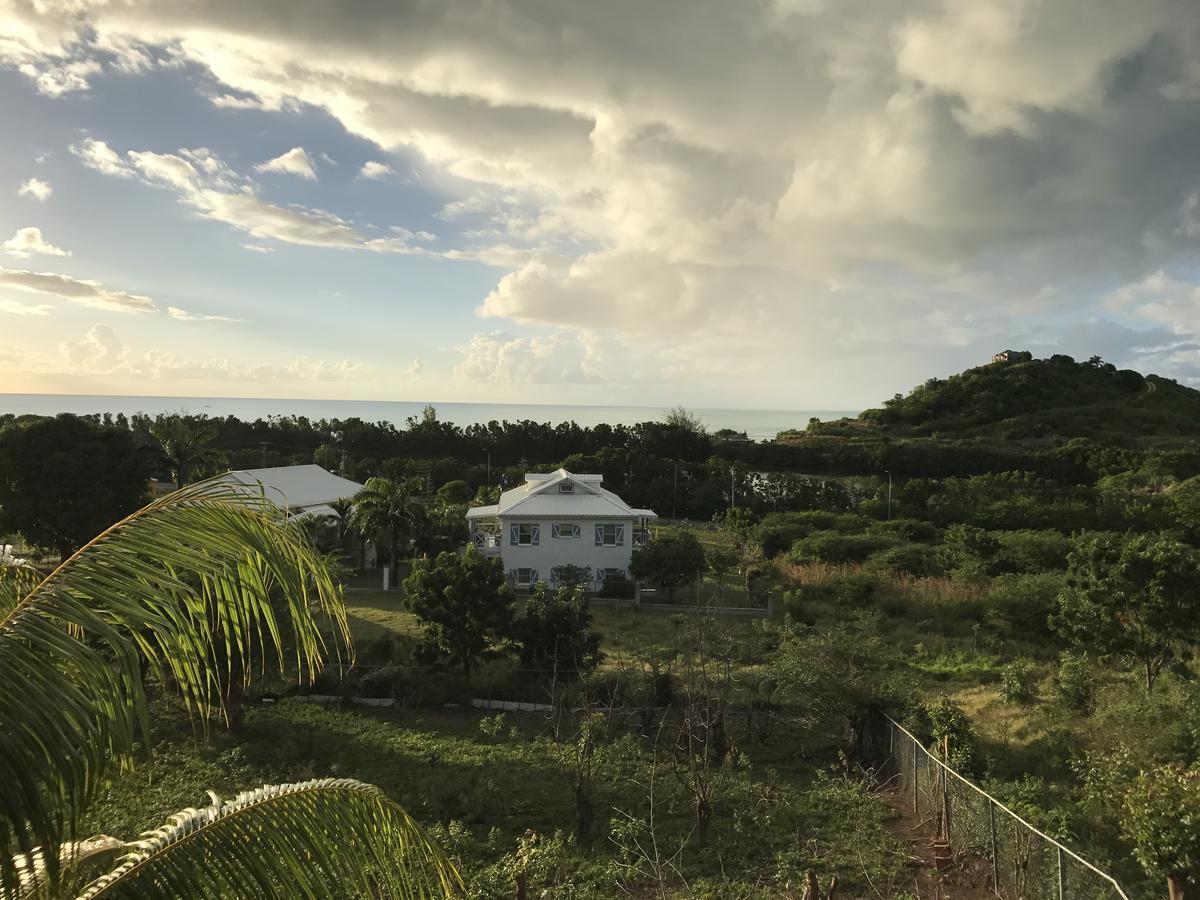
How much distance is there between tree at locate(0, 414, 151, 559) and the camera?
22.3 metres

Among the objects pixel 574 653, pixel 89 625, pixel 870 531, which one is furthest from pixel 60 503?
pixel 870 531

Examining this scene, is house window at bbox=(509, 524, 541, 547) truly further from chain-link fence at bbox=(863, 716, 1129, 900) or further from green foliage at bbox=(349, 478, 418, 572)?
chain-link fence at bbox=(863, 716, 1129, 900)

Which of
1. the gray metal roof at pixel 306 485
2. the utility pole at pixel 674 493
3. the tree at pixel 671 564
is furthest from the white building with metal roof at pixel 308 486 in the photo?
the utility pole at pixel 674 493

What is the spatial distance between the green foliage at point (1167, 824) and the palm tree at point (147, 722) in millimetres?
7563

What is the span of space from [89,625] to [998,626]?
71.8 feet

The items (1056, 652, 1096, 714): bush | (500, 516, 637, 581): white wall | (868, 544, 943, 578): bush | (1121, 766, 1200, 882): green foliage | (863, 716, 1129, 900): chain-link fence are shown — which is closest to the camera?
(1121, 766, 1200, 882): green foliage

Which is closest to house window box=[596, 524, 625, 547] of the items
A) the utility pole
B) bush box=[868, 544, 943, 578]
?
bush box=[868, 544, 943, 578]

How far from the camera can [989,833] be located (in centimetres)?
857

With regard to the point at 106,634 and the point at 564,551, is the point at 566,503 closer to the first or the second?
the point at 564,551

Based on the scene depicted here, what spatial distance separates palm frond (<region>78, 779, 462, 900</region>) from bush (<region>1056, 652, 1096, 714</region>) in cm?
1398

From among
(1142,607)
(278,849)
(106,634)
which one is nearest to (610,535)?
(1142,607)

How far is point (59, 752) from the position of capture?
2.19 meters

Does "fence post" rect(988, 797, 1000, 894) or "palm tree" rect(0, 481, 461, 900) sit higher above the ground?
"palm tree" rect(0, 481, 461, 900)

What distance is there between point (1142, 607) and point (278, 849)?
1655 centimetres
